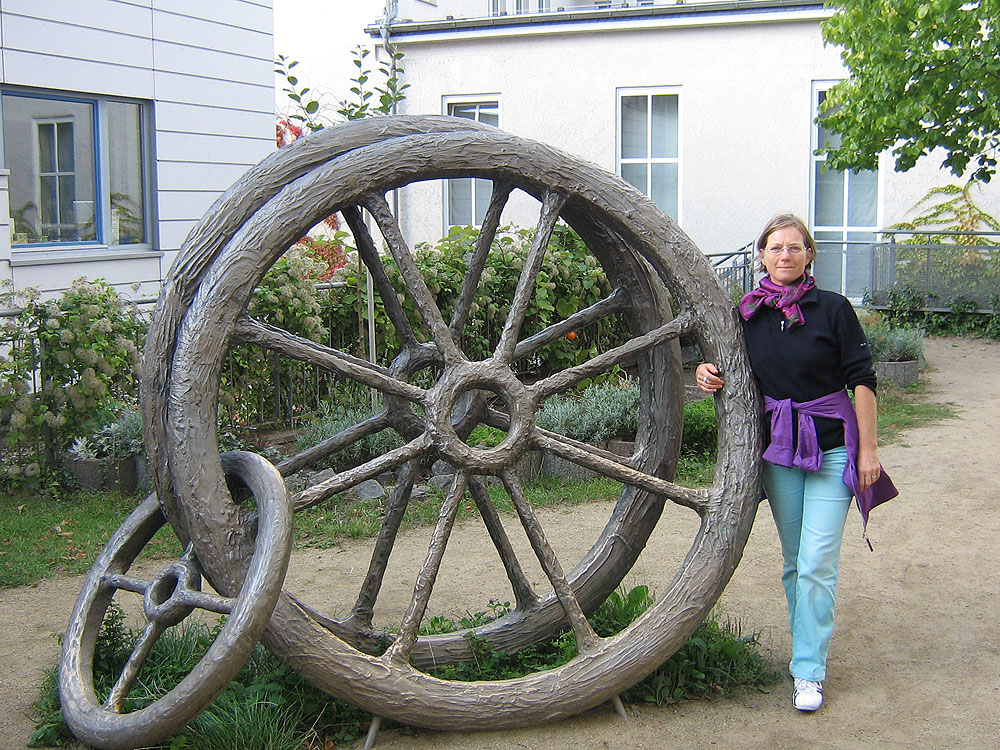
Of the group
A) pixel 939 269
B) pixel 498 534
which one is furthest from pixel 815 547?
pixel 939 269

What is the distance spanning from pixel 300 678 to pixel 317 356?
120 cm

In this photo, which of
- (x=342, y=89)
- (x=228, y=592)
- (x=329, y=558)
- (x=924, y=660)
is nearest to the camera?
(x=228, y=592)

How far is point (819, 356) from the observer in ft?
12.7

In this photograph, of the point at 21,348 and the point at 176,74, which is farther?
the point at 176,74

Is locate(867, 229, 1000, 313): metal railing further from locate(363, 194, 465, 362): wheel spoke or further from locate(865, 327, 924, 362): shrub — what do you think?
locate(363, 194, 465, 362): wheel spoke

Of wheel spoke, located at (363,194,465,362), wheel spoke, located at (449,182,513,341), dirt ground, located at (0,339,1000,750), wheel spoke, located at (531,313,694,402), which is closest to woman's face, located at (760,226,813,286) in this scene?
wheel spoke, located at (531,313,694,402)

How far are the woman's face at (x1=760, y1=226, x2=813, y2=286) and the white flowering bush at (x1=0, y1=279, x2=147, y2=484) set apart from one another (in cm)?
437

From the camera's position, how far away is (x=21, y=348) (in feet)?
22.3

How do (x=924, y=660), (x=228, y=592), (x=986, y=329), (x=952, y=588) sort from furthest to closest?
1. (x=986, y=329)
2. (x=952, y=588)
3. (x=924, y=660)
4. (x=228, y=592)

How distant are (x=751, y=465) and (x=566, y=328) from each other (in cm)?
86

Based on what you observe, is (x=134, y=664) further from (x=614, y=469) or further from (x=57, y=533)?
(x=57, y=533)

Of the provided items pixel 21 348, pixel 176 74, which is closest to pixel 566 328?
pixel 21 348

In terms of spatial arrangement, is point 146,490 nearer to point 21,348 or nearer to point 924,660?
point 21,348

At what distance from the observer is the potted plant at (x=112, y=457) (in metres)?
6.71
